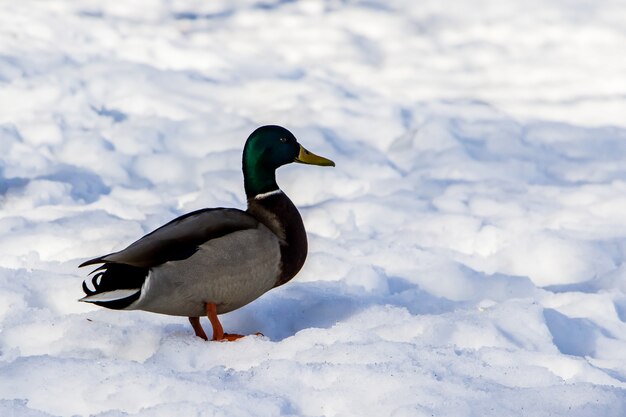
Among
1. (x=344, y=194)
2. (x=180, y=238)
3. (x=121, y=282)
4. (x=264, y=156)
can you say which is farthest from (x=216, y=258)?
(x=344, y=194)

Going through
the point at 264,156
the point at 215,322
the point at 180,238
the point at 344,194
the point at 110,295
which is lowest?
the point at 344,194

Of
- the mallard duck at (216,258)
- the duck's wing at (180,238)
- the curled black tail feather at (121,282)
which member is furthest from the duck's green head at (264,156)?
the curled black tail feather at (121,282)

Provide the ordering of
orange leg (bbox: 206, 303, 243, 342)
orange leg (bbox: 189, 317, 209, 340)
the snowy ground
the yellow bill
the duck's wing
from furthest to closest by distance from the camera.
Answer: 1. the yellow bill
2. orange leg (bbox: 189, 317, 209, 340)
3. orange leg (bbox: 206, 303, 243, 342)
4. the duck's wing
5. the snowy ground

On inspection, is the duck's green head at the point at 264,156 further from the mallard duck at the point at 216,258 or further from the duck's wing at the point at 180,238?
the duck's wing at the point at 180,238

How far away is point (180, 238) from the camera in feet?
10.3

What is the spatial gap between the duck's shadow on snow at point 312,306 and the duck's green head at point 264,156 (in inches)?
19.0

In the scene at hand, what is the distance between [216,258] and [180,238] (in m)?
0.14

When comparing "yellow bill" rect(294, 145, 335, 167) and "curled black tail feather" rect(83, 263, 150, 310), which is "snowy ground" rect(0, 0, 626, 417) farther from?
"yellow bill" rect(294, 145, 335, 167)

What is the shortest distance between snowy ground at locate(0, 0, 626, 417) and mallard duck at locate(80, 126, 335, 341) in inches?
6.8

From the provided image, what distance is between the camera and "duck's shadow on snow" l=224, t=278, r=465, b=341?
3650 millimetres

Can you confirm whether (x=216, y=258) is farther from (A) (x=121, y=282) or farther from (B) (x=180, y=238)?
(A) (x=121, y=282)

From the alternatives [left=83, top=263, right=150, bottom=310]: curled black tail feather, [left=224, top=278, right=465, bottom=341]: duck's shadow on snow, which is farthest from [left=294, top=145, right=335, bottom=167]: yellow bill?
[left=83, top=263, right=150, bottom=310]: curled black tail feather

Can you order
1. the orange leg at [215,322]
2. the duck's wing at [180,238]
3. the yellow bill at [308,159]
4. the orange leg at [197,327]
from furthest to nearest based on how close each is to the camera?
the yellow bill at [308,159] < the orange leg at [197,327] < the orange leg at [215,322] < the duck's wing at [180,238]

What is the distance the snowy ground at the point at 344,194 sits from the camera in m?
2.72
